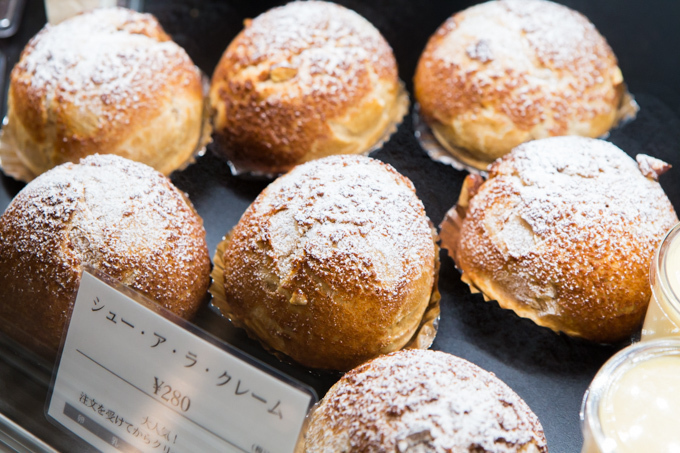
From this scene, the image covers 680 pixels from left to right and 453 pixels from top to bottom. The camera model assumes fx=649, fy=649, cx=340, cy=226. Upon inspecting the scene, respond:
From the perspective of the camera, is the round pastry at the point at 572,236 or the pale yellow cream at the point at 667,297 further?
the round pastry at the point at 572,236

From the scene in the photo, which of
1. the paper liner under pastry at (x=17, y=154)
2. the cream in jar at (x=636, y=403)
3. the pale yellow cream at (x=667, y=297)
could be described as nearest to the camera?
the cream in jar at (x=636, y=403)

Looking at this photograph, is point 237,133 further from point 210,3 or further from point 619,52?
point 619,52

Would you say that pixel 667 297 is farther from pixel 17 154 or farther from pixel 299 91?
pixel 17 154

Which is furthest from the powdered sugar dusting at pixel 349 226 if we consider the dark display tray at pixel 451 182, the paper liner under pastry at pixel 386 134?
the paper liner under pastry at pixel 386 134

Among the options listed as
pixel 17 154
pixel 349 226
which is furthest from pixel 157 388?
pixel 17 154

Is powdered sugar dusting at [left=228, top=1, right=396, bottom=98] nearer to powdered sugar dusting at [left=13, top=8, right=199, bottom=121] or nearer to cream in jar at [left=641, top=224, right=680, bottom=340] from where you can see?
powdered sugar dusting at [left=13, top=8, right=199, bottom=121]

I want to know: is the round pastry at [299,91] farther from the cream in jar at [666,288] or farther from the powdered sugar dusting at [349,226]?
the cream in jar at [666,288]
